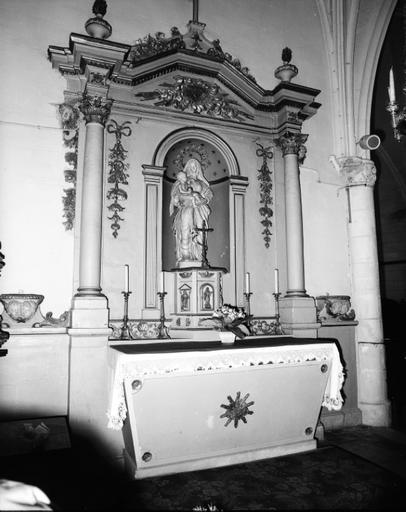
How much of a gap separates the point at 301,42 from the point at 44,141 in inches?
153

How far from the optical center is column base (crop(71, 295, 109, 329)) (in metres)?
3.86

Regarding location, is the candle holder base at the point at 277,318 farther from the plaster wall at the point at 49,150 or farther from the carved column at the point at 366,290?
the carved column at the point at 366,290

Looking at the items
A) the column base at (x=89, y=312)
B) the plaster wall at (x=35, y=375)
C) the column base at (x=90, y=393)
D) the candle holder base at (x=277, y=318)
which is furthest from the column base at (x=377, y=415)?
the plaster wall at (x=35, y=375)

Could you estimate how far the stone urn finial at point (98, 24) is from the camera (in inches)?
165

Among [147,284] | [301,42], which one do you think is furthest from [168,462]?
[301,42]

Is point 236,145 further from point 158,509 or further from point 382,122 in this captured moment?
point 382,122

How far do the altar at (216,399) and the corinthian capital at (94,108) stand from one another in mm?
2308

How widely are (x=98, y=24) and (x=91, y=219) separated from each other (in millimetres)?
2025

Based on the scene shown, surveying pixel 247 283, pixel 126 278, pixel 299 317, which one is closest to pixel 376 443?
pixel 299 317

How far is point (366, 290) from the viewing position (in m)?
5.38

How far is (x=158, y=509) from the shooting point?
2.92 m

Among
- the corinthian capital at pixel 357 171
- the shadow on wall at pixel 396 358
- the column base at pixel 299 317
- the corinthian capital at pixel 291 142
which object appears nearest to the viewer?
the column base at pixel 299 317

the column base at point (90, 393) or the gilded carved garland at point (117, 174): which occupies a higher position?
the gilded carved garland at point (117, 174)

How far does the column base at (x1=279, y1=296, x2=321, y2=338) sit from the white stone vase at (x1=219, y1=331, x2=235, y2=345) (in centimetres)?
108
